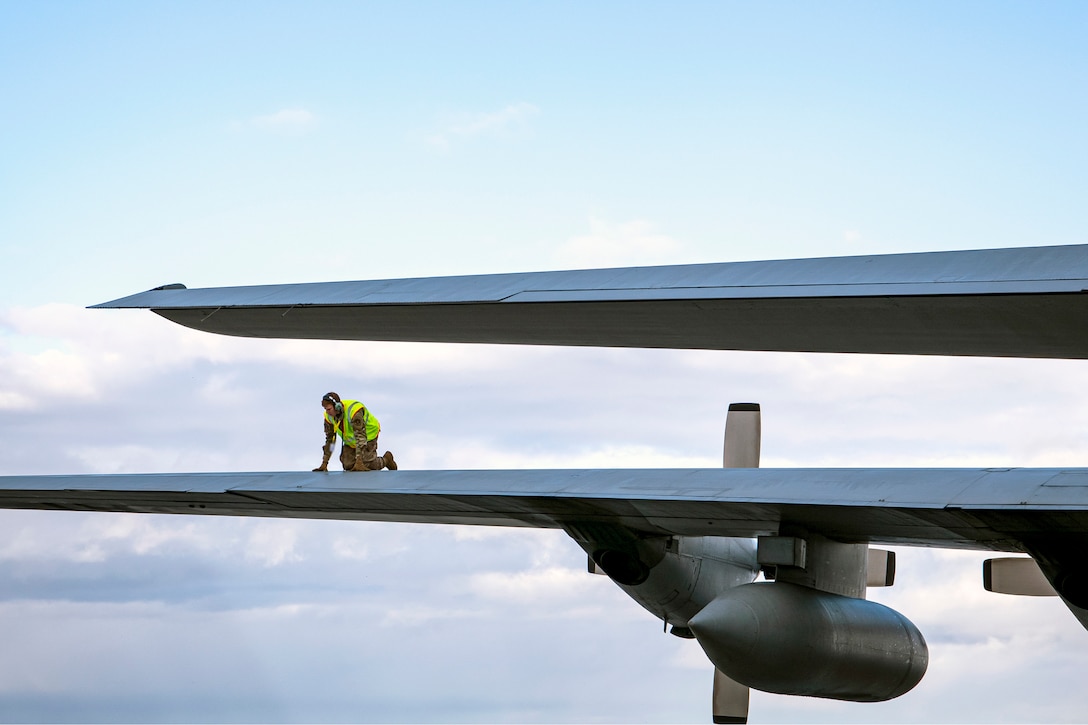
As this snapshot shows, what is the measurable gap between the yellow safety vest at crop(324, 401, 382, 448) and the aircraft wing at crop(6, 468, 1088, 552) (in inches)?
30.5

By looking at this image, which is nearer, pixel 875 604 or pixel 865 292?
pixel 865 292

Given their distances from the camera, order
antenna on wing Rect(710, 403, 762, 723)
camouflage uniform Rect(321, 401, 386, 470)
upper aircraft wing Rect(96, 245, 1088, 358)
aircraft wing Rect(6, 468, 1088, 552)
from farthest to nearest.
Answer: antenna on wing Rect(710, 403, 762, 723), camouflage uniform Rect(321, 401, 386, 470), aircraft wing Rect(6, 468, 1088, 552), upper aircraft wing Rect(96, 245, 1088, 358)

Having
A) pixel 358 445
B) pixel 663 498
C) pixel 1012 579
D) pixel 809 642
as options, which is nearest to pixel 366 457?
pixel 358 445

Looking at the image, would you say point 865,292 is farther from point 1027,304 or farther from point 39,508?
point 39,508

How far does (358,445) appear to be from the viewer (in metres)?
11.1

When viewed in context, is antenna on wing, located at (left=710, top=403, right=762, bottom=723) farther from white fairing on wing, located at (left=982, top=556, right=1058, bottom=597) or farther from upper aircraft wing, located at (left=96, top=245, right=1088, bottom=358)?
upper aircraft wing, located at (left=96, top=245, right=1088, bottom=358)

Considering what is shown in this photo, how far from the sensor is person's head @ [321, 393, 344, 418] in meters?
11.3

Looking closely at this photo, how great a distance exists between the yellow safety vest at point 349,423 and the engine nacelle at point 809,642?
369cm

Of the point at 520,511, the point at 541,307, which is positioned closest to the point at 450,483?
the point at 520,511

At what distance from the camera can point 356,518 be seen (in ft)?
37.3

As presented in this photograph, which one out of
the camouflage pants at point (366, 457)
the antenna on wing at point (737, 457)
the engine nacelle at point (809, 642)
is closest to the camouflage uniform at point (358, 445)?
the camouflage pants at point (366, 457)

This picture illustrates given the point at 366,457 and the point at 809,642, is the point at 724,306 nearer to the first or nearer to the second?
the point at 809,642

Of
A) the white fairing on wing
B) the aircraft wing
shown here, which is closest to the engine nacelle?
the aircraft wing

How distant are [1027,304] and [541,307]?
306 cm
